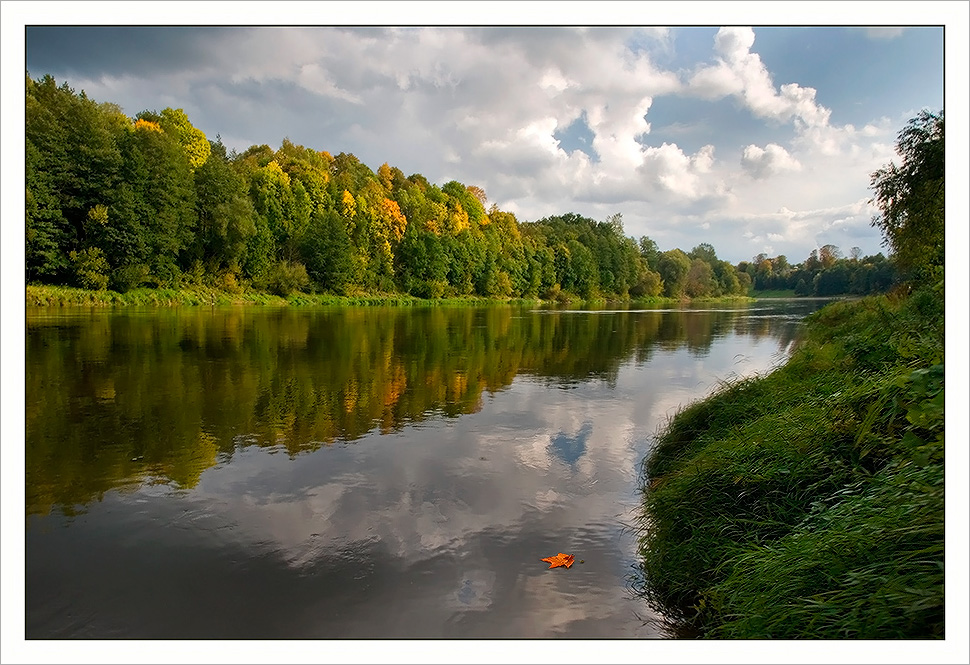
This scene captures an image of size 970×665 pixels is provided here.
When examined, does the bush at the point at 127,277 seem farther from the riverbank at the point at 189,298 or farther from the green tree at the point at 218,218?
Result: the green tree at the point at 218,218

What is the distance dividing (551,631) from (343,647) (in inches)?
54.6

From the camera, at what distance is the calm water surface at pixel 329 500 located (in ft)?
12.4

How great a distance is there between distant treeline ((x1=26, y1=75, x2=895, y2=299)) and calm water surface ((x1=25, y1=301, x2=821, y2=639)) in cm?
394

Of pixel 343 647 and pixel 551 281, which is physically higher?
pixel 551 281

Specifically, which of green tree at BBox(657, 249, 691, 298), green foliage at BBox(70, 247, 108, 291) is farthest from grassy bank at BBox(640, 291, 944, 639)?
green tree at BBox(657, 249, 691, 298)

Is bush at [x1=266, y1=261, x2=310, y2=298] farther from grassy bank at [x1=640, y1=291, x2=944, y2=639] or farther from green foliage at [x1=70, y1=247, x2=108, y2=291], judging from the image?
grassy bank at [x1=640, y1=291, x2=944, y2=639]

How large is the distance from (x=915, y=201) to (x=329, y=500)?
14.1m

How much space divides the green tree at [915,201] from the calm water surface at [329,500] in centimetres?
556

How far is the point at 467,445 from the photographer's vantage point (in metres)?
7.55

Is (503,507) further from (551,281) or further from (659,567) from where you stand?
(551,281)

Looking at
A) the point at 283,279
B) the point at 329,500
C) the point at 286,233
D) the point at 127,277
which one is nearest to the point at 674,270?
the point at 286,233

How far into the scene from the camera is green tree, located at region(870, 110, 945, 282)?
1188 cm

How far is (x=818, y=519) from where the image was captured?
3.89m
